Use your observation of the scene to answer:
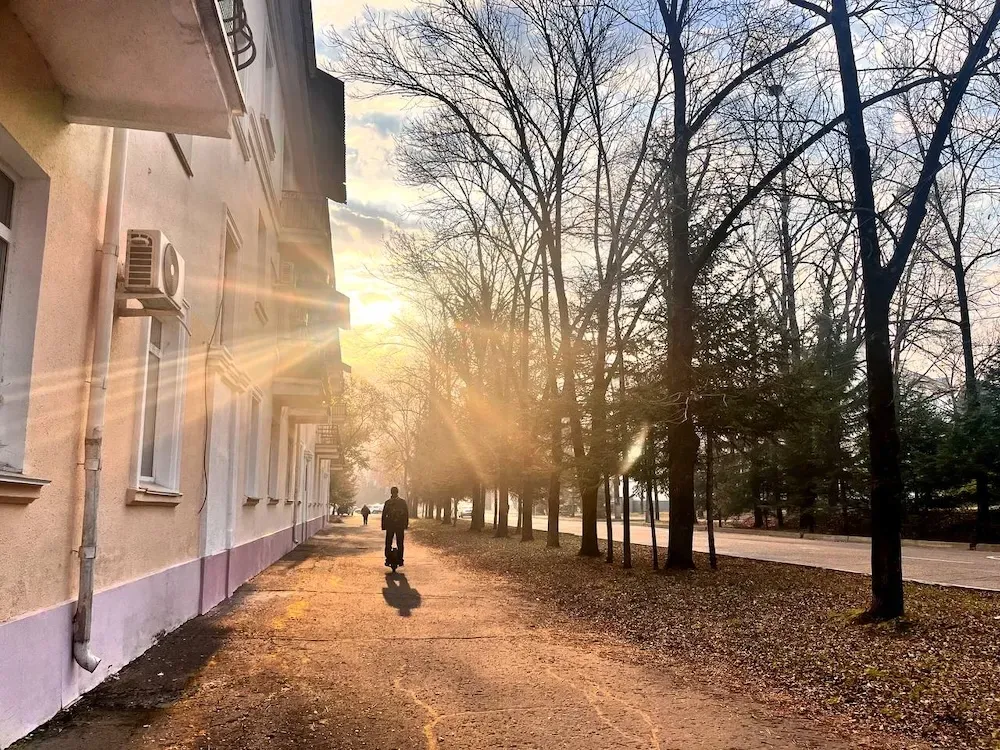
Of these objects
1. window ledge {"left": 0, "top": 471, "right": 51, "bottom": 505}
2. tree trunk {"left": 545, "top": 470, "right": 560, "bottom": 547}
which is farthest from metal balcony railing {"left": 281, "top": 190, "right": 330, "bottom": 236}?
window ledge {"left": 0, "top": 471, "right": 51, "bottom": 505}

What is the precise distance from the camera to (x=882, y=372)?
9.26 m

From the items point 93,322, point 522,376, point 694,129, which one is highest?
point 694,129

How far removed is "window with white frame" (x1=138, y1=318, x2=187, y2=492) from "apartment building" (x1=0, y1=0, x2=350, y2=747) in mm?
20

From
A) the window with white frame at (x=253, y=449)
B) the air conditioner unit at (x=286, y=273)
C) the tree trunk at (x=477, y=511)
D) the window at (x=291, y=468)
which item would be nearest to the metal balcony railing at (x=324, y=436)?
the tree trunk at (x=477, y=511)

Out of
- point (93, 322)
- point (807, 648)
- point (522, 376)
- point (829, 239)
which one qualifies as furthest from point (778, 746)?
point (522, 376)

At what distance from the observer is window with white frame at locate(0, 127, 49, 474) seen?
4.00 metres

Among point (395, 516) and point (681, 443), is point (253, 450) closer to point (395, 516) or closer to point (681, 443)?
point (395, 516)

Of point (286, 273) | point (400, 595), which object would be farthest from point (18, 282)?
point (286, 273)

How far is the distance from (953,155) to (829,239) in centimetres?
192

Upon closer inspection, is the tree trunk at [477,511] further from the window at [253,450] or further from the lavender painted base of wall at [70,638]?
the lavender painted base of wall at [70,638]

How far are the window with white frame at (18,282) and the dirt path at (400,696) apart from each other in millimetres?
1695

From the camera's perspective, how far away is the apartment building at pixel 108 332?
4.01 m

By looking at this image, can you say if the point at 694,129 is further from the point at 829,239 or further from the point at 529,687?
the point at 529,687

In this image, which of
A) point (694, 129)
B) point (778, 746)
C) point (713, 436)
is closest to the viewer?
point (778, 746)
